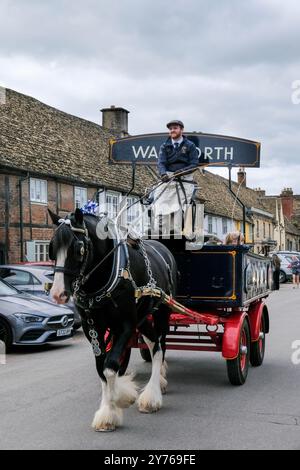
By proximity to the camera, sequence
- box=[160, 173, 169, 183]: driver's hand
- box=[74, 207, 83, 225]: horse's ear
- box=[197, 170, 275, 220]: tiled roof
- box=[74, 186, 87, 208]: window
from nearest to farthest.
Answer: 1. box=[74, 207, 83, 225]: horse's ear
2. box=[160, 173, 169, 183]: driver's hand
3. box=[74, 186, 87, 208]: window
4. box=[197, 170, 275, 220]: tiled roof

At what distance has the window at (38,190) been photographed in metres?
22.8

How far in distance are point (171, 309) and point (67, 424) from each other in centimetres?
194

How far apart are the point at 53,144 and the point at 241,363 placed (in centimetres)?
2057

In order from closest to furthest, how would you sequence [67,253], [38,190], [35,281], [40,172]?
[67,253] < [35,281] < [40,172] < [38,190]

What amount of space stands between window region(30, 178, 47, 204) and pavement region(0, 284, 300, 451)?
1362 cm

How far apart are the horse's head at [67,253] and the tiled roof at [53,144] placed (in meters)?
16.4

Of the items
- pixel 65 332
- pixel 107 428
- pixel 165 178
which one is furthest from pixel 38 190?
pixel 107 428

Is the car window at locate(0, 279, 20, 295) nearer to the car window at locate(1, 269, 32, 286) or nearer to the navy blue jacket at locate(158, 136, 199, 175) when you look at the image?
the car window at locate(1, 269, 32, 286)

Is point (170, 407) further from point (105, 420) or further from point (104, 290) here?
point (104, 290)

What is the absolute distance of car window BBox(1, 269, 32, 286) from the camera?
13086 millimetres

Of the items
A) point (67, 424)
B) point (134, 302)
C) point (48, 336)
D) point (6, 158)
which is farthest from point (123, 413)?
point (6, 158)

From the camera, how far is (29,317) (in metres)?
10.4

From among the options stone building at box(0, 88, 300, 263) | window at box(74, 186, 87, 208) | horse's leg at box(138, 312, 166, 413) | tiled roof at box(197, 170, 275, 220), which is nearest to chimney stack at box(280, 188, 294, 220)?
tiled roof at box(197, 170, 275, 220)

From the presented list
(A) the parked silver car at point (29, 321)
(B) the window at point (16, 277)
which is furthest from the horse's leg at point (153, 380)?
(B) the window at point (16, 277)
